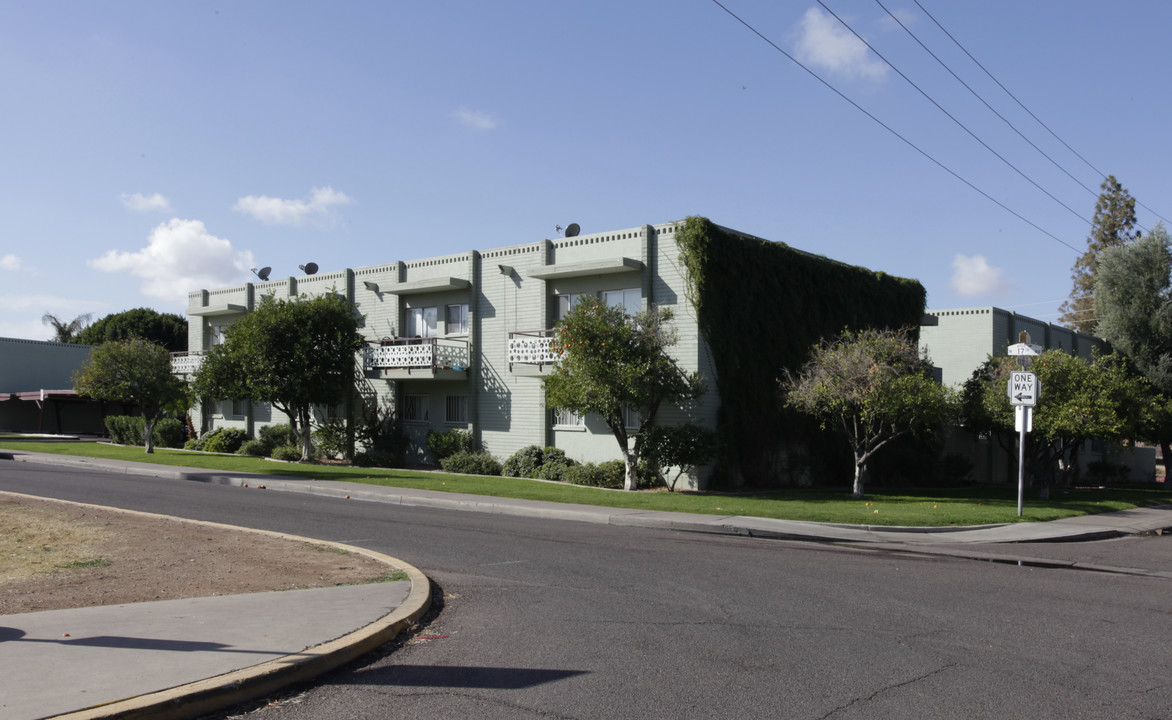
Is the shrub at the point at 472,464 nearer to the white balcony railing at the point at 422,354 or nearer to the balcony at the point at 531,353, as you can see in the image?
the balcony at the point at 531,353

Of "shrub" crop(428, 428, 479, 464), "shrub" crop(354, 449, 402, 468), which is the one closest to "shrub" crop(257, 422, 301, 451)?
"shrub" crop(354, 449, 402, 468)

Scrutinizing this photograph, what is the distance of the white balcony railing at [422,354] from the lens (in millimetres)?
28969

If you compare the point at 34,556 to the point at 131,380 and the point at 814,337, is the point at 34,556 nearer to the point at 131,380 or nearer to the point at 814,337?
the point at 814,337

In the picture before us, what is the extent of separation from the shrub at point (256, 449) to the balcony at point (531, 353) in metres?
13.2

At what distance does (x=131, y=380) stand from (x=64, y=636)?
29198 mm

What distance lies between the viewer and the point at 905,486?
29688mm

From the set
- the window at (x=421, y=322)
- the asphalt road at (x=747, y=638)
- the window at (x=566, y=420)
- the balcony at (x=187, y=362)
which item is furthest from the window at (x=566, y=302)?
the balcony at (x=187, y=362)

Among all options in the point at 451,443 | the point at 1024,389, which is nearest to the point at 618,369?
the point at 1024,389

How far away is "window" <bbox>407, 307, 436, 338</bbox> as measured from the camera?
3117 cm

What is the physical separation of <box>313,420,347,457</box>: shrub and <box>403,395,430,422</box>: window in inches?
99.9

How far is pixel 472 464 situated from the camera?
27297 millimetres

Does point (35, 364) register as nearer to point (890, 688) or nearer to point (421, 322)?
point (421, 322)

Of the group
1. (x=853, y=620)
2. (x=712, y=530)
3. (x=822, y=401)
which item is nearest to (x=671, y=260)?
(x=822, y=401)

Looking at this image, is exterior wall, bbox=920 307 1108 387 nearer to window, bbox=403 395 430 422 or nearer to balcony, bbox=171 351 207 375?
window, bbox=403 395 430 422
